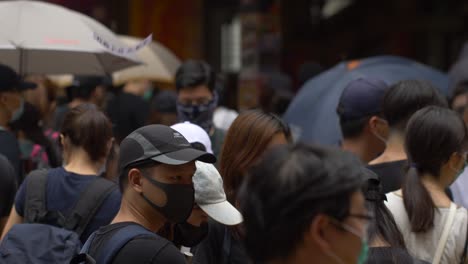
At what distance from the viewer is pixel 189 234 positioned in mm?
4320

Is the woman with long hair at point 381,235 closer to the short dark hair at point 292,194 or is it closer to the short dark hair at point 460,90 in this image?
the short dark hair at point 292,194

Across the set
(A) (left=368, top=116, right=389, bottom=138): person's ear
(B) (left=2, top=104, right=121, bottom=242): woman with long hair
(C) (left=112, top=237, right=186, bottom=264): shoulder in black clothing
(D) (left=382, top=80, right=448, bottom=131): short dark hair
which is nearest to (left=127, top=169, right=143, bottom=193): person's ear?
(C) (left=112, top=237, right=186, bottom=264): shoulder in black clothing

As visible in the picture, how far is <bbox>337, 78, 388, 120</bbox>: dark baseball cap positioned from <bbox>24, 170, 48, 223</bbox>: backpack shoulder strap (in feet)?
5.88

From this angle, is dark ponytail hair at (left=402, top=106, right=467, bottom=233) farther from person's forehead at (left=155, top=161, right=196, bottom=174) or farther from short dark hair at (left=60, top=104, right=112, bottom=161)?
short dark hair at (left=60, top=104, right=112, bottom=161)

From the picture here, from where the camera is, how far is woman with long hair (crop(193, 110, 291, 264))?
4.21 metres

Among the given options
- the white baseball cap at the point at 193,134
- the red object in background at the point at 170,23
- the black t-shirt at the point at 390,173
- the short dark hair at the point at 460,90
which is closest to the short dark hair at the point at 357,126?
the black t-shirt at the point at 390,173

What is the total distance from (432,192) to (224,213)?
1.02 meters

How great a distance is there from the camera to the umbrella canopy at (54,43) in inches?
265

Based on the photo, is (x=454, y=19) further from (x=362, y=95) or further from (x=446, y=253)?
(x=446, y=253)

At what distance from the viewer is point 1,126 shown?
633 cm

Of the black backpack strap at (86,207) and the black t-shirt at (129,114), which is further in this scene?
the black t-shirt at (129,114)

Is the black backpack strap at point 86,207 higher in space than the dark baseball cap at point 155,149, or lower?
lower

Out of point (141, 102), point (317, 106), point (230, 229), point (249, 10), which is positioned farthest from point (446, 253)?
point (249, 10)

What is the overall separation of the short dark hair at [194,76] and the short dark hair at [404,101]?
197cm
